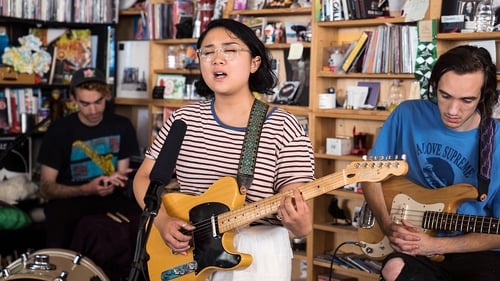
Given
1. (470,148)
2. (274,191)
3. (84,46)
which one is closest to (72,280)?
(274,191)

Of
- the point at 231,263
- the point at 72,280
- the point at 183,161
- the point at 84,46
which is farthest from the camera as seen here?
the point at 84,46

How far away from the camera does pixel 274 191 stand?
237 cm

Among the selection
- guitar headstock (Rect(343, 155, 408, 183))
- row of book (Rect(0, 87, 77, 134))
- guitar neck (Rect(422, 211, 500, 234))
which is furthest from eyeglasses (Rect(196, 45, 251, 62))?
row of book (Rect(0, 87, 77, 134))

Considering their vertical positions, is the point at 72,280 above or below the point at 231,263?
below

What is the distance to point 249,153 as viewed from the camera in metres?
2.32

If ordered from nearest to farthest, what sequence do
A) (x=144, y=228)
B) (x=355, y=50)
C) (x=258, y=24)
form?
(x=144, y=228)
(x=355, y=50)
(x=258, y=24)

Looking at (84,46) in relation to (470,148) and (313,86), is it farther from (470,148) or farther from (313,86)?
(470,148)

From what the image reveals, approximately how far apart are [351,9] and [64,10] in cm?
179

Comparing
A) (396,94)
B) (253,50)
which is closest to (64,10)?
(396,94)

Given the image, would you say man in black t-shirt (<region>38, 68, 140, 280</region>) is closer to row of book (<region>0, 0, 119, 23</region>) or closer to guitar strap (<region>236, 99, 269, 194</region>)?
row of book (<region>0, 0, 119, 23</region>)

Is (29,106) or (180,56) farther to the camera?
(180,56)

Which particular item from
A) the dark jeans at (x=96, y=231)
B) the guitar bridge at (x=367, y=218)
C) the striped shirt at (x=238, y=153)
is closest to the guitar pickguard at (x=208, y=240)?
the striped shirt at (x=238, y=153)

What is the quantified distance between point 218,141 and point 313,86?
1.74m

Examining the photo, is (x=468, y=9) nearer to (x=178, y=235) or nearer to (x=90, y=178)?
(x=178, y=235)
